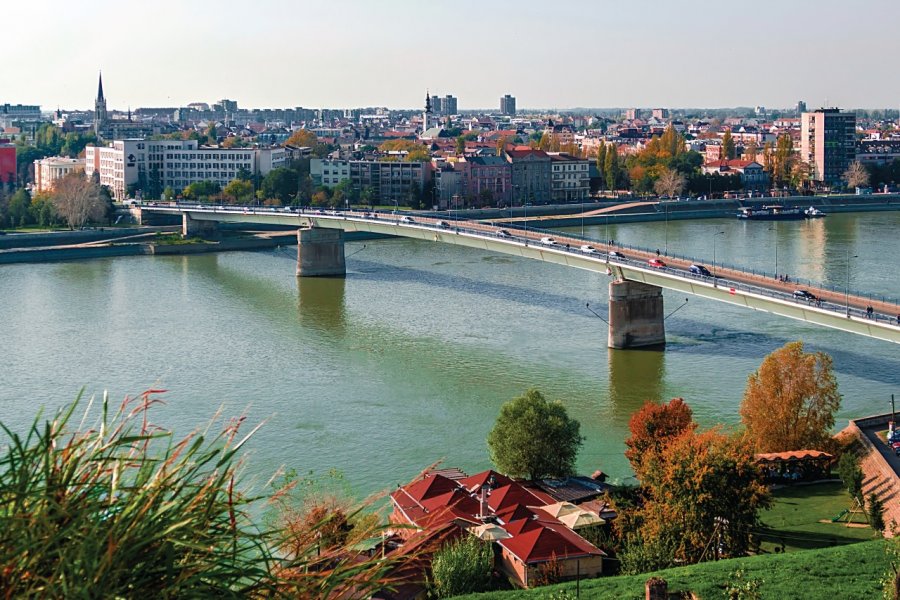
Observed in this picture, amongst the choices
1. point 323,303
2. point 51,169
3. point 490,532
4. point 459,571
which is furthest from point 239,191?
point 459,571

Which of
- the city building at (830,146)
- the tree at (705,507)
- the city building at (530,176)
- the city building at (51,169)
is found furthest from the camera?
the city building at (830,146)

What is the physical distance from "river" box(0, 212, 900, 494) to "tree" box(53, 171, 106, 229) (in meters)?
4.26

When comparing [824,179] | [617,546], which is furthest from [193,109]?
[617,546]

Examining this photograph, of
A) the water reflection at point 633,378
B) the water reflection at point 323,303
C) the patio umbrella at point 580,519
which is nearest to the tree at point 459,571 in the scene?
the patio umbrella at point 580,519

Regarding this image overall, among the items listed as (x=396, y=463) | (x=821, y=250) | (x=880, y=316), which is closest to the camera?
(x=396, y=463)

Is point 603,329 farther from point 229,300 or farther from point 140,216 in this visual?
point 140,216

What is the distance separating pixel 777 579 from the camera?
250 inches

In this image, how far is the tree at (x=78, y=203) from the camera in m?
26.6

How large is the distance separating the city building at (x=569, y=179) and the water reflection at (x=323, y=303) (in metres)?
15.5

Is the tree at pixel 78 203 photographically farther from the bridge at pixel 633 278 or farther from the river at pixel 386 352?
the bridge at pixel 633 278

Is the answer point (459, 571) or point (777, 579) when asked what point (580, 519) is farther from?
point (777, 579)

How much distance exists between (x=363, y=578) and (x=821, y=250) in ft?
73.7

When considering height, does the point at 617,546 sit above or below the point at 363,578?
below

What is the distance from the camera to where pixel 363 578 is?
1.78m
